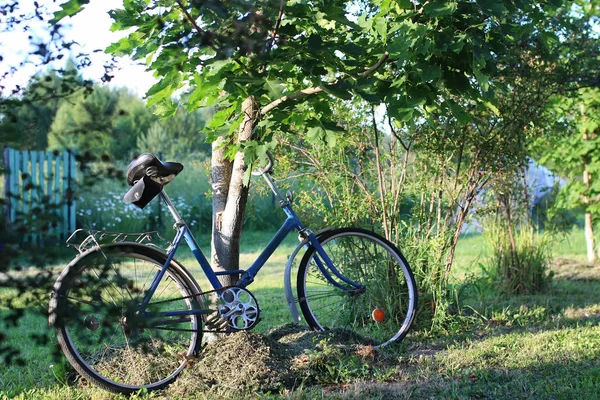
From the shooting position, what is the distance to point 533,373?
3535 mm

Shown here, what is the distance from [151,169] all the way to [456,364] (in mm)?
2002

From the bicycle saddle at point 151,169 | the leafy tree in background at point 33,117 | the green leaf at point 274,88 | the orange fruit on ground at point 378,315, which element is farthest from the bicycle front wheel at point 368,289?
the leafy tree in background at point 33,117

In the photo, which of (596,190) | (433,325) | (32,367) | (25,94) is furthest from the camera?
(596,190)

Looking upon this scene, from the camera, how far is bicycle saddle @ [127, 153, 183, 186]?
341 cm

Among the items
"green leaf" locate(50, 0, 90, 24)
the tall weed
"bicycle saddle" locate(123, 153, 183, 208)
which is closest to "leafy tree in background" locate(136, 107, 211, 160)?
the tall weed

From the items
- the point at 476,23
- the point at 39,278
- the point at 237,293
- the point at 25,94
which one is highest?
the point at 476,23

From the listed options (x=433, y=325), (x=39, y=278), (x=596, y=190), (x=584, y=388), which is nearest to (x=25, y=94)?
(x=39, y=278)

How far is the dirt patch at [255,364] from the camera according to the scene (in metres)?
3.21

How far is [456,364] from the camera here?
12.0 feet

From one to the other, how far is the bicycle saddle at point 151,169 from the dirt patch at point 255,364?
93 cm

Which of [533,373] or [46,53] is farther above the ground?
[46,53]

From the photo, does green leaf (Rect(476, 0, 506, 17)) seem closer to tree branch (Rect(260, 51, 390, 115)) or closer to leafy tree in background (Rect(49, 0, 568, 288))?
leafy tree in background (Rect(49, 0, 568, 288))

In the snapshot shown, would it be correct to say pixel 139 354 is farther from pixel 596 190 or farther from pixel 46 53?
pixel 596 190

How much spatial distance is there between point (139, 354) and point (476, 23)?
8.05 feet
